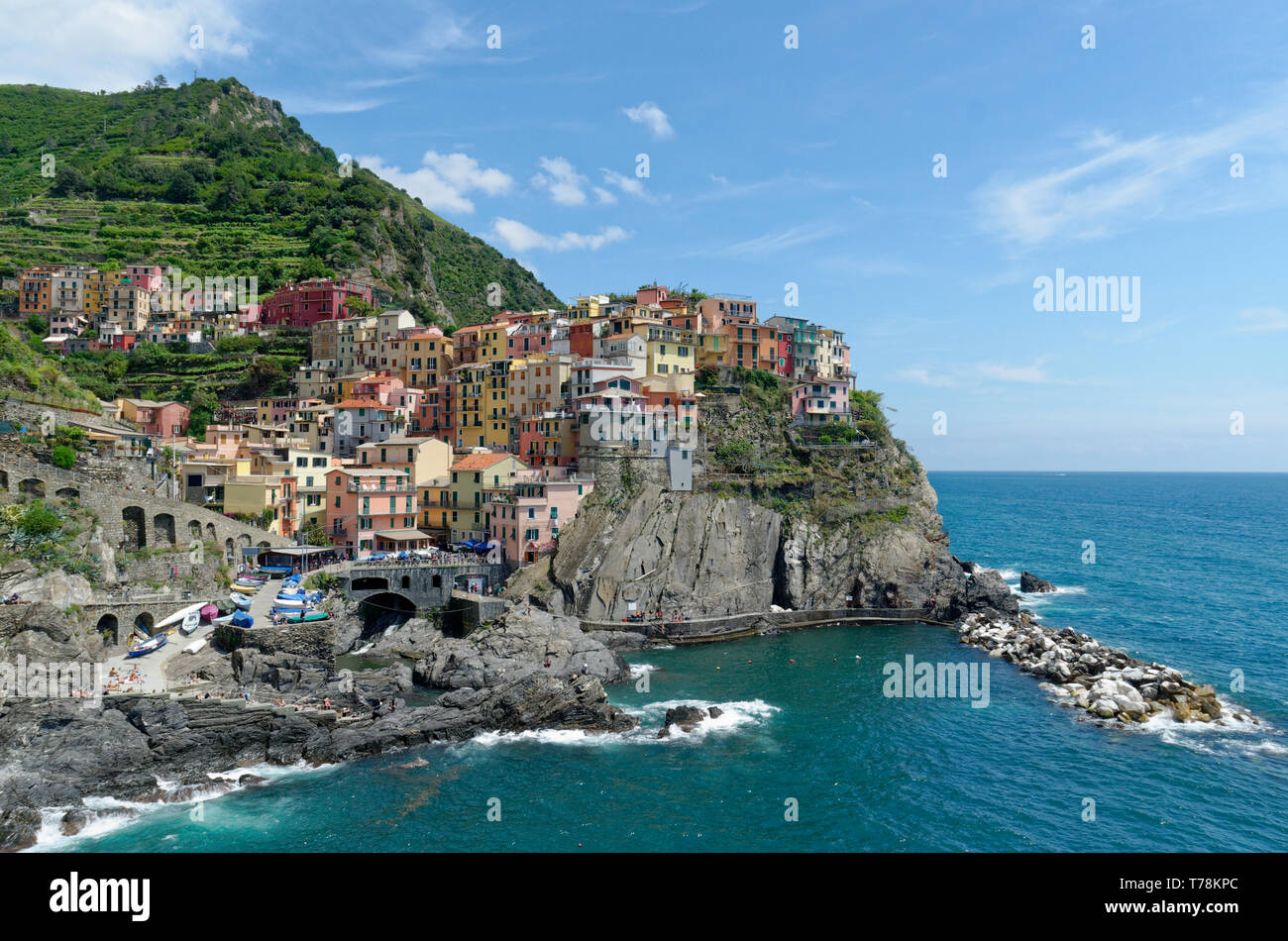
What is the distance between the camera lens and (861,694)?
4731cm

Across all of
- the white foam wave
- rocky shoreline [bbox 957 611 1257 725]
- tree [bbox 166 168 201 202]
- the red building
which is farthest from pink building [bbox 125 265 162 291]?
rocky shoreline [bbox 957 611 1257 725]

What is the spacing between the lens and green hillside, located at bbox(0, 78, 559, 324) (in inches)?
4658

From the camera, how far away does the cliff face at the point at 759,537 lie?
5969 centimetres

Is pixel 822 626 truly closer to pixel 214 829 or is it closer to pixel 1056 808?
pixel 1056 808

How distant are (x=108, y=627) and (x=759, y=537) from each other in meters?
43.6

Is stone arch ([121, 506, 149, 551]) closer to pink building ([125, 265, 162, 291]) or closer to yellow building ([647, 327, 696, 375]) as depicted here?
yellow building ([647, 327, 696, 375])

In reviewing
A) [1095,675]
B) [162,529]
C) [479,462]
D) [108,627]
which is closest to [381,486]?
[479,462]

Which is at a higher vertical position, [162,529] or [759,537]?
[162,529]

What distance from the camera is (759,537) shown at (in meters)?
65.0

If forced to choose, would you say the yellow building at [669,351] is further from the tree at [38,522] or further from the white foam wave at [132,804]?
the white foam wave at [132,804]

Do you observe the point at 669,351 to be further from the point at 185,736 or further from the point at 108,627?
the point at 185,736

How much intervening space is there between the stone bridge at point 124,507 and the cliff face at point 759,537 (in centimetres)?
2250

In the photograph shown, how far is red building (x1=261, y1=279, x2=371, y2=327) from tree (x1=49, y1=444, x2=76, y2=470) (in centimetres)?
5386

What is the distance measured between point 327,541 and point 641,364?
31271mm
